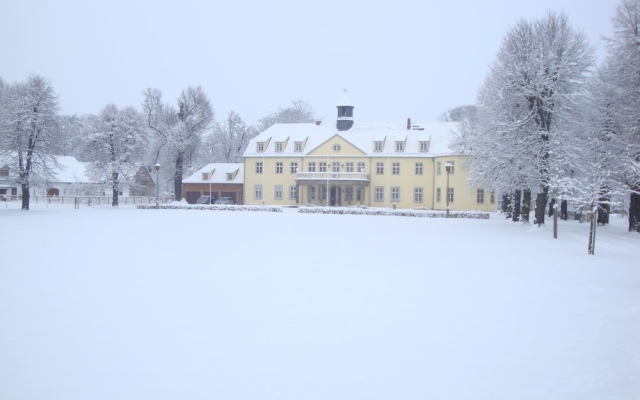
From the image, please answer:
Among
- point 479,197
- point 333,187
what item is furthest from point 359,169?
point 479,197

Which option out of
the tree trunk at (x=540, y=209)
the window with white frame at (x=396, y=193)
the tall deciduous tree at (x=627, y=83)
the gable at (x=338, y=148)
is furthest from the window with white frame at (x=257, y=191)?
the tall deciduous tree at (x=627, y=83)

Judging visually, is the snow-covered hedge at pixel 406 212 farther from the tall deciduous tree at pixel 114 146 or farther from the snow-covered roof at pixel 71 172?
the snow-covered roof at pixel 71 172

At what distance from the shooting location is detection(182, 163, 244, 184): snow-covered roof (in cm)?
5816

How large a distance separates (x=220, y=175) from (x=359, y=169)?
16420 millimetres

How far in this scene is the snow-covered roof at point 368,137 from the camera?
51.1 m

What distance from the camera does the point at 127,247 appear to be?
16.7 m

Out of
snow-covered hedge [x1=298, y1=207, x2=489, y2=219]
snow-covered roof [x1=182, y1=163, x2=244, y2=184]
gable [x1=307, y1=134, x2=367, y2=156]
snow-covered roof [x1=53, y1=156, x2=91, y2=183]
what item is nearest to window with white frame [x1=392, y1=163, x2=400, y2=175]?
gable [x1=307, y1=134, x2=367, y2=156]

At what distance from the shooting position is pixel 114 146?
161 feet

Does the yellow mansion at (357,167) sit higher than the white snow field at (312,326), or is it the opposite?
the yellow mansion at (357,167)

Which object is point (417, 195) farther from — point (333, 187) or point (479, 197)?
point (333, 187)

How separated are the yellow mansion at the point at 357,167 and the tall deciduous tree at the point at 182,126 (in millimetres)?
6434

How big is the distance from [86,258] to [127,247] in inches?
100

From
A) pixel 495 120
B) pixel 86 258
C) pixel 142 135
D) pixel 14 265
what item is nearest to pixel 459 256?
pixel 86 258

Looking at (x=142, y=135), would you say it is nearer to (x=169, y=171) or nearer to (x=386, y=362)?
(x=169, y=171)
